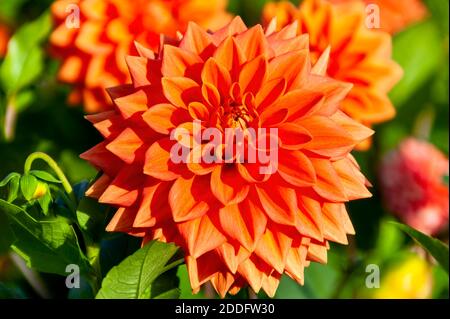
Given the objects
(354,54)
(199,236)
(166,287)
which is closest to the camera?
(199,236)

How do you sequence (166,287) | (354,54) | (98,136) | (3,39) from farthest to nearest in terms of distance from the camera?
(3,39)
(98,136)
(354,54)
(166,287)

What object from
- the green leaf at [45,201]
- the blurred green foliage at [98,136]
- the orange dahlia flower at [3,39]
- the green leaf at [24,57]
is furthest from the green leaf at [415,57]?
the green leaf at [45,201]

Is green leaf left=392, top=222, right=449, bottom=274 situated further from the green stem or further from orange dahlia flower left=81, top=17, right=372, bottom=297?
the green stem

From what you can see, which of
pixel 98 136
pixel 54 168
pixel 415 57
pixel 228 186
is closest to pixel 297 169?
pixel 228 186

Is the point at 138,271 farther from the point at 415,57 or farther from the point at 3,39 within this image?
the point at 3,39

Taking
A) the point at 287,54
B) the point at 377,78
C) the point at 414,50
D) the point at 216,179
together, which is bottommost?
the point at 414,50

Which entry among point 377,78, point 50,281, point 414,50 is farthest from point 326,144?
point 414,50
